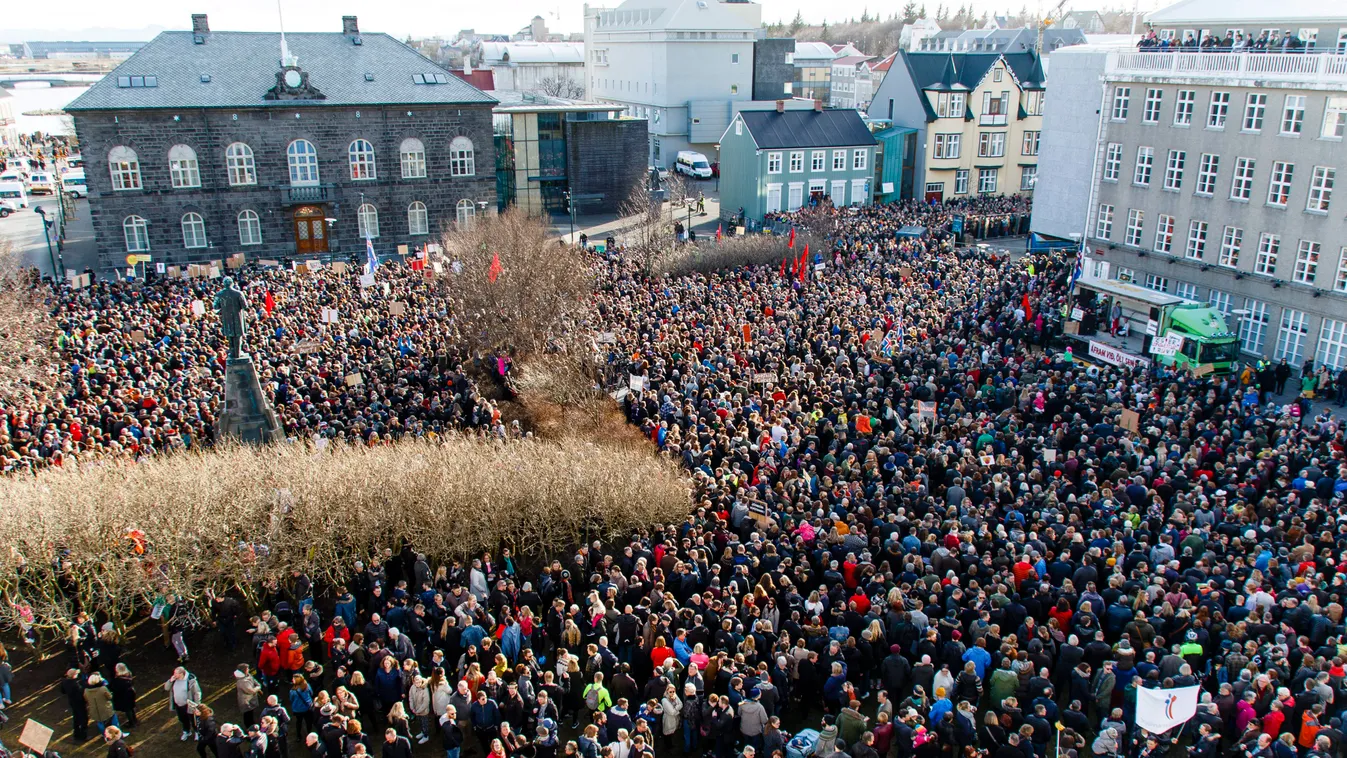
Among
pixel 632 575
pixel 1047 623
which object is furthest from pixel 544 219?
pixel 1047 623

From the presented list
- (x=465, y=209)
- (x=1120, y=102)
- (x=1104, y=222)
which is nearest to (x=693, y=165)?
(x=465, y=209)

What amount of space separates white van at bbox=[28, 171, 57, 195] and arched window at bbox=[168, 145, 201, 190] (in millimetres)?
29618

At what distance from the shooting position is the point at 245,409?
71.8 ft

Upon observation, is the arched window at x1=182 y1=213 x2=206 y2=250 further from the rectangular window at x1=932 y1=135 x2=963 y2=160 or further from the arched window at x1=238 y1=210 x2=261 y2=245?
the rectangular window at x1=932 y1=135 x2=963 y2=160

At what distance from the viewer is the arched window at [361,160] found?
160 ft

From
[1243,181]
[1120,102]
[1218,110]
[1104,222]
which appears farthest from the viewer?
[1104,222]

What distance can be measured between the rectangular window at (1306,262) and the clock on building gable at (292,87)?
40.9 metres

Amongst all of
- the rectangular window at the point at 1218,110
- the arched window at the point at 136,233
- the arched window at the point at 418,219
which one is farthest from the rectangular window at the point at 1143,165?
the arched window at the point at 136,233

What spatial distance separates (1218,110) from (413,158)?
35.8m

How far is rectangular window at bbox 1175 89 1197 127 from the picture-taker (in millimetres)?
33588

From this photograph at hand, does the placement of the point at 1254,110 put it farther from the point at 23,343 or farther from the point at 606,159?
the point at 606,159

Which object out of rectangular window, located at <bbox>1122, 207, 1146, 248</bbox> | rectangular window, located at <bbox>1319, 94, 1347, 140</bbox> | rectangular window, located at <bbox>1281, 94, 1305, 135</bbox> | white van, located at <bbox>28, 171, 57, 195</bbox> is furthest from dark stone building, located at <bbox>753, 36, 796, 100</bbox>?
rectangular window, located at <bbox>1319, 94, 1347, 140</bbox>

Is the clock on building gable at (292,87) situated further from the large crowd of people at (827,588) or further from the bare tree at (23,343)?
the large crowd of people at (827,588)

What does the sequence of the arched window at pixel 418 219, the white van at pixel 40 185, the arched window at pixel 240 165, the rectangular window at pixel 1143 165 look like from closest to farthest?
the rectangular window at pixel 1143 165
the arched window at pixel 240 165
the arched window at pixel 418 219
the white van at pixel 40 185
